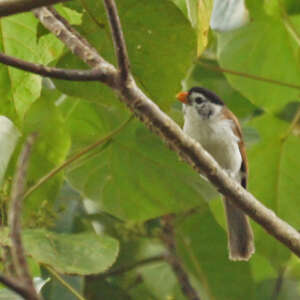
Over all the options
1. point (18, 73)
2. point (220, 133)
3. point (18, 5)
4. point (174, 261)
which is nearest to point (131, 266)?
point (174, 261)

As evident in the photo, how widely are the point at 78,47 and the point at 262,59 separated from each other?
1.50 metres

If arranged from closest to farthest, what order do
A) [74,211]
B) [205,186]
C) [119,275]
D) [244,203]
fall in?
[244,203], [205,186], [74,211], [119,275]

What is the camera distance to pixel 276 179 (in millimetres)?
2904

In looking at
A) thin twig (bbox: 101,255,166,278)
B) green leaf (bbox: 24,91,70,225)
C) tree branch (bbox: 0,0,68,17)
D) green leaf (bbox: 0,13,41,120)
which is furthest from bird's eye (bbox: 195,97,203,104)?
tree branch (bbox: 0,0,68,17)

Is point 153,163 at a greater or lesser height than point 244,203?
lesser

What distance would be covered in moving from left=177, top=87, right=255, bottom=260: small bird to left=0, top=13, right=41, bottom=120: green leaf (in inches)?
40.2

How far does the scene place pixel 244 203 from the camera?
173 centimetres

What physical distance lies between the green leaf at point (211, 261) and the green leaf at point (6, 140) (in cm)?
140

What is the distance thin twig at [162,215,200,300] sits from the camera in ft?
9.80

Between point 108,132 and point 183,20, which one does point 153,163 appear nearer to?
point 108,132

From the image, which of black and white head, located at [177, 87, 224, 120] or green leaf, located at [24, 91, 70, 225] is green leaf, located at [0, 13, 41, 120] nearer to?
green leaf, located at [24, 91, 70, 225]

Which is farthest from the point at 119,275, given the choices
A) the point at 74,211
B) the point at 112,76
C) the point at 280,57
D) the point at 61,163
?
the point at 112,76

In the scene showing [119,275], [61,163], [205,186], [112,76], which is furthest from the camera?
[119,275]

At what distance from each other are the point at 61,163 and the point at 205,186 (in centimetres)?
63
